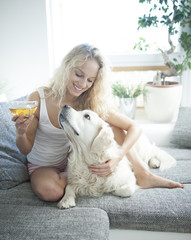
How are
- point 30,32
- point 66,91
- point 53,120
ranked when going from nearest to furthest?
point 53,120, point 66,91, point 30,32

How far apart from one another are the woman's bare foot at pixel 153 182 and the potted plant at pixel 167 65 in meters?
A: 1.52

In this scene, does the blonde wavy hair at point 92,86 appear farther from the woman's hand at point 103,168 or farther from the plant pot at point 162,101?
the plant pot at point 162,101

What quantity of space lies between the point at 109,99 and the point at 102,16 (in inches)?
78.9

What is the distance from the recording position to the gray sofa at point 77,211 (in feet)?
4.17

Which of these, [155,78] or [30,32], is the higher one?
[30,32]

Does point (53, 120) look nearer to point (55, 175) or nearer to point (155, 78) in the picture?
point (55, 175)

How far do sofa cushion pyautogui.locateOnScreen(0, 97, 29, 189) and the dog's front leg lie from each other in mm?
413

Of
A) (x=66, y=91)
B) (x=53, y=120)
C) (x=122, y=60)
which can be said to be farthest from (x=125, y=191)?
(x=122, y=60)

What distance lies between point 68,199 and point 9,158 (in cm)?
58

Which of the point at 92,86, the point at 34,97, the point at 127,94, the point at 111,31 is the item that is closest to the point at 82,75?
the point at 92,86

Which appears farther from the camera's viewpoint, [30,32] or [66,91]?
[30,32]

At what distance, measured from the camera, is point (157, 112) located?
3234 mm

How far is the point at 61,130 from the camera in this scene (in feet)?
6.24

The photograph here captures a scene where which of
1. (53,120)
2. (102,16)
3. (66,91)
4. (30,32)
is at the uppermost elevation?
(102,16)
